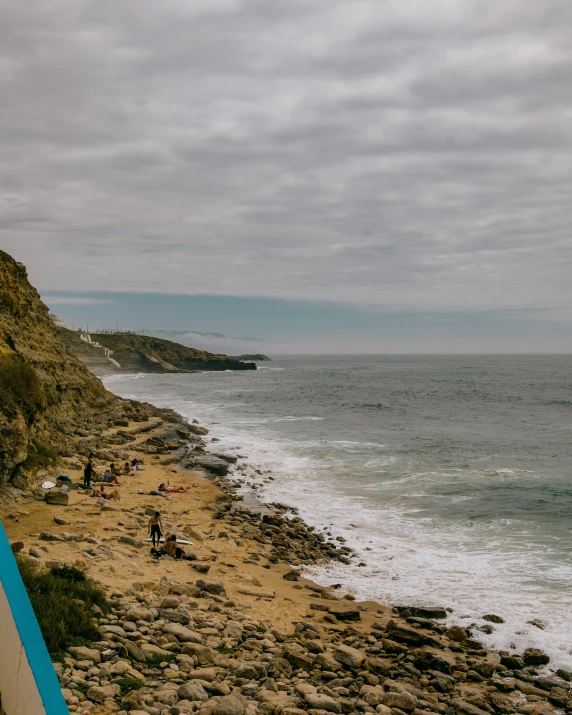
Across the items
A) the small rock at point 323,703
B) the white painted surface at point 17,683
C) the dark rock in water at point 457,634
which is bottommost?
the dark rock in water at point 457,634

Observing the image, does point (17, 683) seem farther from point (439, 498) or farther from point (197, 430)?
point (197, 430)

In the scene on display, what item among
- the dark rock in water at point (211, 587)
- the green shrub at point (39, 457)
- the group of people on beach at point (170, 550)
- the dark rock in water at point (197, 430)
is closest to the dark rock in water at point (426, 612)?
the dark rock in water at point (211, 587)

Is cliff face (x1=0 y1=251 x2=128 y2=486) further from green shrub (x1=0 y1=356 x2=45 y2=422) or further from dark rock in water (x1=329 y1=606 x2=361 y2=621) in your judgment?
dark rock in water (x1=329 y1=606 x2=361 y2=621)

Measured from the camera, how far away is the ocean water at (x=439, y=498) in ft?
49.2

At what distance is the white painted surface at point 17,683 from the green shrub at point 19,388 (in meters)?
16.4

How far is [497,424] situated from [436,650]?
1615 inches

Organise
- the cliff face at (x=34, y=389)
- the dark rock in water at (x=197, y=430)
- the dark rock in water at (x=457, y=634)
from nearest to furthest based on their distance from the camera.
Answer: the dark rock in water at (x=457, y=634) < the cliff face at (x=34, y=389) < the dark rock in water at (x=197, y=430)

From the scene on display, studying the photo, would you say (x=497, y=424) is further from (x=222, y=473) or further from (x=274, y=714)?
(x=274, y=714)

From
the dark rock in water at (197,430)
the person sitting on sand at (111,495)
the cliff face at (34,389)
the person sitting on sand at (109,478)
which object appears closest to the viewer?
the cliff face at (34,389)

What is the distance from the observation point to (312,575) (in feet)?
54.4

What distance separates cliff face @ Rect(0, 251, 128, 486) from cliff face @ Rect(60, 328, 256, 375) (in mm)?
81018

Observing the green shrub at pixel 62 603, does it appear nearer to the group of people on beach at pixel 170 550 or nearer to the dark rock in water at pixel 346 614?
the group of people on beach at pixel 170 550

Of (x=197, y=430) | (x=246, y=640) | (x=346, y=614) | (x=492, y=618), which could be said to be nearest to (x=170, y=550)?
(x=346, y=614)

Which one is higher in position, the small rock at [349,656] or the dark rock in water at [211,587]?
the dark rock in water at [211,587]
